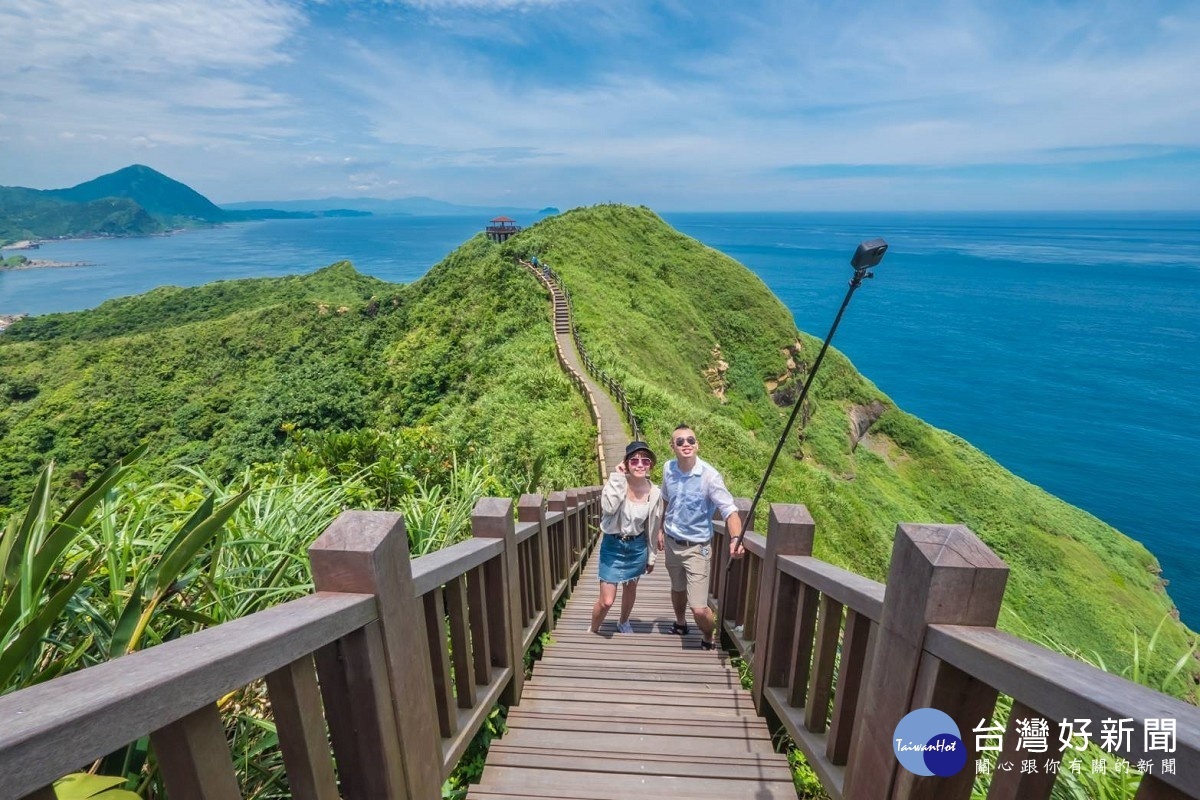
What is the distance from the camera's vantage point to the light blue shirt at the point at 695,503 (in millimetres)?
4430

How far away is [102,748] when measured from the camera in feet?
3.13

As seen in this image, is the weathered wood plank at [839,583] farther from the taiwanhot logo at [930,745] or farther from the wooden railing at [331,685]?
the wooden railing at [331,685]

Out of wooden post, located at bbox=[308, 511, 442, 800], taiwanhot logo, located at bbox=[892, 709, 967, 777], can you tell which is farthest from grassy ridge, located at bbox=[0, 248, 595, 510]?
taiwanhot logo, located at bbox=[892, 709, 967, 777]

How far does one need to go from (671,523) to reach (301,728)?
3.32m

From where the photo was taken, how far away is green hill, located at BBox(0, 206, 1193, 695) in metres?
18.2

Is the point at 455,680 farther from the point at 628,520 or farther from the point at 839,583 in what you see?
the point at 628,520

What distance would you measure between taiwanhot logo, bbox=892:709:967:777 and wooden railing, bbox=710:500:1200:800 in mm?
24

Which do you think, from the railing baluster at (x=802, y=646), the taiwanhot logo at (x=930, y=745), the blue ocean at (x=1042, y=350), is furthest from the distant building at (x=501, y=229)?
the taiwanhot logo at (x=930, y=745)

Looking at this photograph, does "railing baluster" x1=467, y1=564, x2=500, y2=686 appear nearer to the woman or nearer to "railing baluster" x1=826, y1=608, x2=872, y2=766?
"railing baluster" x1=826, y1=608, x2=872, y2=766

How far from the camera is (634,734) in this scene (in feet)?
9.93

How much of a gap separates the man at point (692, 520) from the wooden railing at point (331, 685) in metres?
1.73

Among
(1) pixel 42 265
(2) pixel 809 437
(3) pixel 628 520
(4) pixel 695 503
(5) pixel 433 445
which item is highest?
(4) pixel 695 503

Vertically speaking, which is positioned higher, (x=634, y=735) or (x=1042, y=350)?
(x=634, y=735)

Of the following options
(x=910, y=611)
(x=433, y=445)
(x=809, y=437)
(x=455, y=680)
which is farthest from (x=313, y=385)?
(x=910, y=611)
